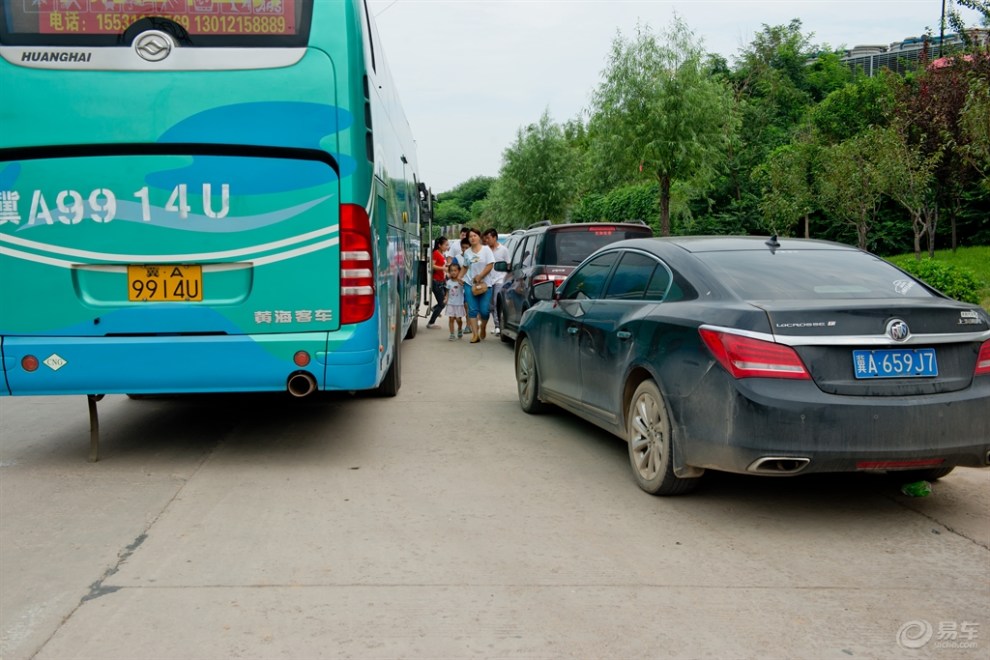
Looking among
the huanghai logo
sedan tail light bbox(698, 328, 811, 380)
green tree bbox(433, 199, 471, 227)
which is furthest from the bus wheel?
green tree bbox(433, 199, 471, 227)

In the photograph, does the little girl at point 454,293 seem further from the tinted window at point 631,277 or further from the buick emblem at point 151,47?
the buick emblem at point 151,47

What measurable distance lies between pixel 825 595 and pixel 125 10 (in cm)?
537

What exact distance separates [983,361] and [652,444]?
1.89 meters

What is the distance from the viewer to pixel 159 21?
6.20m

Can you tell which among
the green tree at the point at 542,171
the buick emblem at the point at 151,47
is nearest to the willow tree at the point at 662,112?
the buick emblem at the point at 151,47

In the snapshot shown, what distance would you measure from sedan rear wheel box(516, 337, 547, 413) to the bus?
252 centimetres

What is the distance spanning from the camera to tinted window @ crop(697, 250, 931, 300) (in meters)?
5.51

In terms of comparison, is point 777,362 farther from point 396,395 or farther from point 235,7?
point 396,395

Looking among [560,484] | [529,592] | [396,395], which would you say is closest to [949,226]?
[396,395]

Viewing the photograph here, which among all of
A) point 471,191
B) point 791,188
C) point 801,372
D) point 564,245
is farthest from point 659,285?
point 471,191

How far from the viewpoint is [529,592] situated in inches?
168

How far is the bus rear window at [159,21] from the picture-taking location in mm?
6062

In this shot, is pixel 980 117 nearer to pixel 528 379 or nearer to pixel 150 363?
pixel 528 379

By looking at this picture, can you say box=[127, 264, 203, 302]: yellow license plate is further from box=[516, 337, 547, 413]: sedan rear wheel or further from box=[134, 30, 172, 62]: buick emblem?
box=[516, 337, 547, 413]: sedan rear wheel
